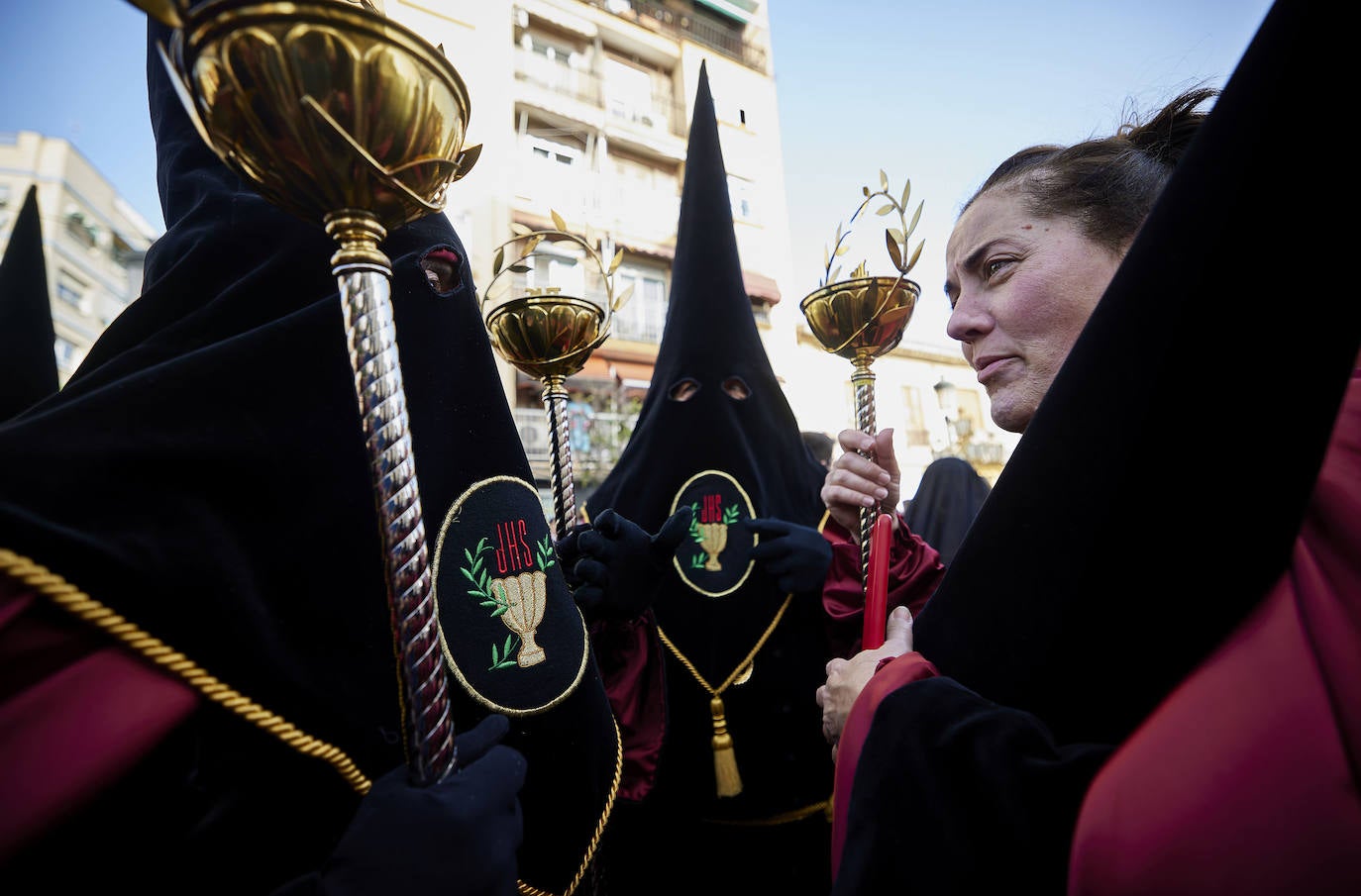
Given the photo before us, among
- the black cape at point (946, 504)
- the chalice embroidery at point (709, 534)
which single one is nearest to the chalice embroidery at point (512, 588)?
the chalice embroidery at point (709, 534)

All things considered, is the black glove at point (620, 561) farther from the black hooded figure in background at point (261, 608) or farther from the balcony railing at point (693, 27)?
the balcony railing at point (693, 27)

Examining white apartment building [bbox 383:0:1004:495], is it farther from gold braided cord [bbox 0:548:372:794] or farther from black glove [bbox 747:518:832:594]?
gold braided cord [bbox 0:548:372:794]

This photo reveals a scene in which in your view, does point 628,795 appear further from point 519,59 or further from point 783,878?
point 519,59

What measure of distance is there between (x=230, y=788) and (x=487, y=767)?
0.34m

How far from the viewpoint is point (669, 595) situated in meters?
2.39

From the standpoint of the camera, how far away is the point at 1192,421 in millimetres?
762

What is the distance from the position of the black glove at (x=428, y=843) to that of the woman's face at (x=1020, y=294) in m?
1.43

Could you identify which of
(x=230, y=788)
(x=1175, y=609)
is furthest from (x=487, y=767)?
(x=1175, y=609)

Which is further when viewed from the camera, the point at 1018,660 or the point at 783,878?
the point at 783,878

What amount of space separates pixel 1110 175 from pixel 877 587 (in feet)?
3.84

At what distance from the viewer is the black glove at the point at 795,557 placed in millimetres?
2229

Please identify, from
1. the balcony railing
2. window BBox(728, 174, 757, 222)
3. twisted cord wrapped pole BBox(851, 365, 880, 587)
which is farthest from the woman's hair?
the balcony railing

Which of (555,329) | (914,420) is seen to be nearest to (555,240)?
(555,329)

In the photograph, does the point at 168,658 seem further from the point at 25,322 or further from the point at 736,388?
the point at 736,388
